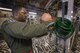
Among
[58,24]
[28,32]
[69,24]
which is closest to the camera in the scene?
[28,32]

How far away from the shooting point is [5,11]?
2945 millimetres

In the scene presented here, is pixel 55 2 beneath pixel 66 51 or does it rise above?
above

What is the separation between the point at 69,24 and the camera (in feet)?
5.02

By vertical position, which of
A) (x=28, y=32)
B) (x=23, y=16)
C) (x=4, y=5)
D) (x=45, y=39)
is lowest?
(x=45, y=39)

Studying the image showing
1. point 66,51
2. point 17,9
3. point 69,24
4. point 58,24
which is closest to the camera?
point 58,24

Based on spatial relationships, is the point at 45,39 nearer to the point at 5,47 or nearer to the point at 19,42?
the point at 5,47

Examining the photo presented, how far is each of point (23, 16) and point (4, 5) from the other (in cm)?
133

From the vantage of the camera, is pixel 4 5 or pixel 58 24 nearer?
pixel 58 24

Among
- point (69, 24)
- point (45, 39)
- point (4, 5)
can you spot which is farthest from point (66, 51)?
point (4, 5)

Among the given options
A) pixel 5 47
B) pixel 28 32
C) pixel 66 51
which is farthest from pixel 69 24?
pixel 5 47

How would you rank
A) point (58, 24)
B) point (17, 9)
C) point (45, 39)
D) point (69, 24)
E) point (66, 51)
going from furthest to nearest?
point (45, 39), point (66, 51), point (17, 9), point (69, 24), point (58, 24)

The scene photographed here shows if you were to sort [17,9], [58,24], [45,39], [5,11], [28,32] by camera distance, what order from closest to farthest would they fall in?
[28,32] → [58,24] → [17,9] → [5,11] → [45,39]

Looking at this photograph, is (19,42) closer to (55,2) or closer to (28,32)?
(28,32)

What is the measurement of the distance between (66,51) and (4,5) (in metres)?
1.71
